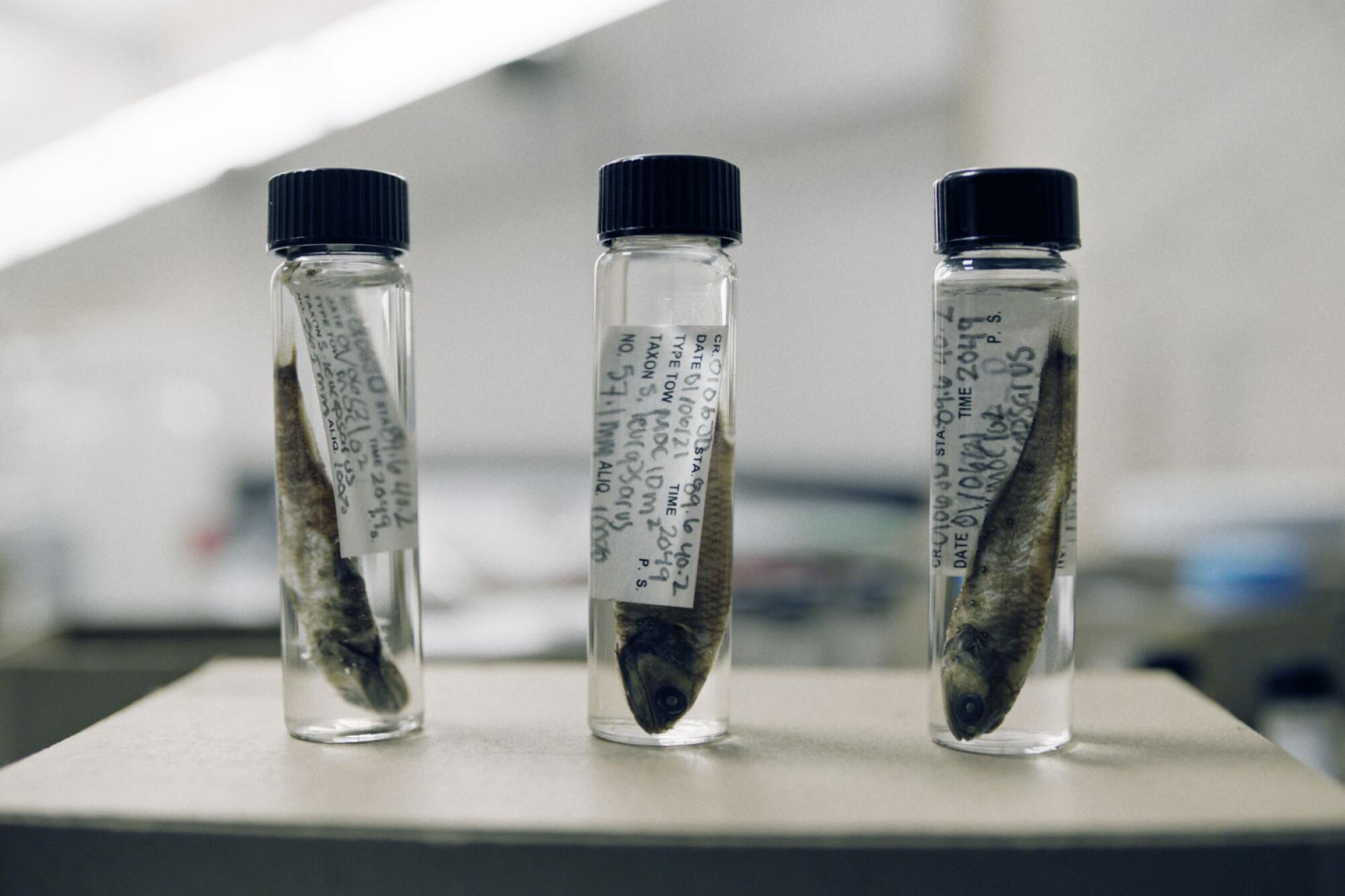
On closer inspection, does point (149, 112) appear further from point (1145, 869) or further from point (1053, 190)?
point (1145, 869)

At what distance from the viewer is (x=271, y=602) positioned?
132cm

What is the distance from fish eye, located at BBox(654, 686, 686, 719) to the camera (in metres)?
0.35

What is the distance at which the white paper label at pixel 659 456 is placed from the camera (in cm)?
34

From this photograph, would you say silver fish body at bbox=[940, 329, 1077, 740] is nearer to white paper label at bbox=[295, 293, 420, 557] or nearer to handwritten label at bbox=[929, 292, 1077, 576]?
handwritten label at bbox=[929, 292, 1077, 576]

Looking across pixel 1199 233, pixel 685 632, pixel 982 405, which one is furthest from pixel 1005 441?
pixel 1199 233

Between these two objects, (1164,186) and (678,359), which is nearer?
(678,359)

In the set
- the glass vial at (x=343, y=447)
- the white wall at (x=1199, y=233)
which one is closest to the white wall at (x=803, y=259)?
the white wall at (x=1199, y=233)

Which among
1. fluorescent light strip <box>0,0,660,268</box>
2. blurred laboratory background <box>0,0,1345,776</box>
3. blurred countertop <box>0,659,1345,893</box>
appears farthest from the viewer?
fluorescent light strip <box>0,0,660,268</box>

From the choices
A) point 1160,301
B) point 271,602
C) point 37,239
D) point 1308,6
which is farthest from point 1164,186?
point 37,239

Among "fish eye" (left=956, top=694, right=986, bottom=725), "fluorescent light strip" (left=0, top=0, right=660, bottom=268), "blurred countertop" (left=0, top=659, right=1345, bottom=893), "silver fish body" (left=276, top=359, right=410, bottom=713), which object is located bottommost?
"blurred countertop" (left=0, top=659, right=1345, bottom=893)

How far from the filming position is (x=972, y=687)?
0.34m

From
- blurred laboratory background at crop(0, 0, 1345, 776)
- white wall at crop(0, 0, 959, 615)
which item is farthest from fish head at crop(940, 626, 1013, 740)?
white wall at crop(0, 0, 959, 615)

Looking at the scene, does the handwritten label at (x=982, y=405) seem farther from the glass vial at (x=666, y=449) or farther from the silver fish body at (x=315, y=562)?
the silver fish body at (x=315, y=562)

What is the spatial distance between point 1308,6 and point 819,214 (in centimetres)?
72
